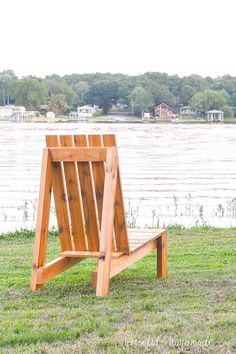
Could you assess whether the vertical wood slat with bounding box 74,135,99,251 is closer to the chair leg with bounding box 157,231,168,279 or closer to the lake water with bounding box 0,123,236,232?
the chair leg with bounding box 157,231,168,279

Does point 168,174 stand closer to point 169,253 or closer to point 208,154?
point 208,154

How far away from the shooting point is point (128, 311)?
5.05 meters

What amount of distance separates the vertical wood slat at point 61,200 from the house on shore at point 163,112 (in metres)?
132

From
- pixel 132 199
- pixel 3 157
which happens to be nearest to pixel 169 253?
pixel 132 199

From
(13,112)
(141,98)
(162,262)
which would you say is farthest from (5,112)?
(162,262)

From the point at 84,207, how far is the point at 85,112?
132505mm

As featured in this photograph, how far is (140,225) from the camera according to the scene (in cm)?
1284

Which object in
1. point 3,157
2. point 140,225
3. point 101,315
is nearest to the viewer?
point 101,315

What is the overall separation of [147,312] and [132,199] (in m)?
12.3

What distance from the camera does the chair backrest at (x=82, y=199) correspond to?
596 cm

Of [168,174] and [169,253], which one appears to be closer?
[169,253]

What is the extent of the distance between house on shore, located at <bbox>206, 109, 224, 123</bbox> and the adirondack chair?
430ft

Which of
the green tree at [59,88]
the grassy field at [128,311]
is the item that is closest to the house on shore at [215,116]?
the green tree at [59,88]

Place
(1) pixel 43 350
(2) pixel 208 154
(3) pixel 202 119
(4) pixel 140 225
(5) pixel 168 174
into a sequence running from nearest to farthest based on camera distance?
(1) pixel 43 350
(4) pixel 140 225
(5) pixel 168 174
(2) pixel 208 154
(3) pixel 202 119
